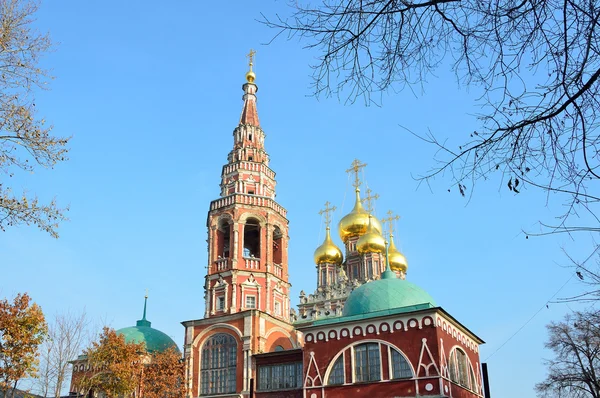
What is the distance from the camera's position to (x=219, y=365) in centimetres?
3066

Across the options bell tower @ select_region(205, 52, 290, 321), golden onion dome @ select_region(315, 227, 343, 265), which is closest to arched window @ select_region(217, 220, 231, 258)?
bell tower @ select_region(205, 52, 290, 321)

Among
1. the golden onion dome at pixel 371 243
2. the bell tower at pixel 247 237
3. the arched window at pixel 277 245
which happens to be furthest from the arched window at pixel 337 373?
the golden onion dome at pixel 371 243

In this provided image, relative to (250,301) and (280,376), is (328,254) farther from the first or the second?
(280,376)

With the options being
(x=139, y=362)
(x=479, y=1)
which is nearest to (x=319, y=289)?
(x=139, y=362)

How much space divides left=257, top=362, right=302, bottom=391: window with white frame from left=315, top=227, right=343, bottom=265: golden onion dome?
76.4 ft

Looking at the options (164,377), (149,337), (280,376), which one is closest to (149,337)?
(149,337)

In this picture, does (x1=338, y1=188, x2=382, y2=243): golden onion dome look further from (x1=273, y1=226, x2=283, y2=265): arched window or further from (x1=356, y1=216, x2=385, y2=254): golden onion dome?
(x1=273, y1=226, x2=283, y2=265): arched window

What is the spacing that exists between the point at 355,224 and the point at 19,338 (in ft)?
114

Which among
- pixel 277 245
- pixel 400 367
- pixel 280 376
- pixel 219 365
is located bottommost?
pixel 400 367

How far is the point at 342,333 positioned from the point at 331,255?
2630 centimetres

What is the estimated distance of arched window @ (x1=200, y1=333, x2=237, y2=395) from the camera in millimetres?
29984

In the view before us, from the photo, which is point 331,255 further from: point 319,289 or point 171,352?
point 171,352

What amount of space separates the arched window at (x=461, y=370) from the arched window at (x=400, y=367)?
1847 mm

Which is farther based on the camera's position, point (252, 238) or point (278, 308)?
point (252, 238)
